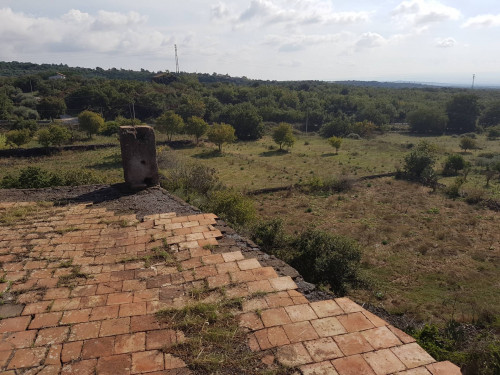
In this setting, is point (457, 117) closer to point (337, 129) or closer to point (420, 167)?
point (337, 129)

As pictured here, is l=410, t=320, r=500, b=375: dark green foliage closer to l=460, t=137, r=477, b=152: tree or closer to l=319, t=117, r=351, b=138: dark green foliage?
l=460, t=137, r=477, b=152: tree

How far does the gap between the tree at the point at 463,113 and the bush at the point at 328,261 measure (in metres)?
54.6

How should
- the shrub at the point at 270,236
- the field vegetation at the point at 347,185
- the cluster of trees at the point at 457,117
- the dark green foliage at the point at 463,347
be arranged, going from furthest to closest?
1. the cluster of trees at the point at 457,117
2. the shrub at the point at 270,236
3. the field vegetation at the point at 347,185
4. the dark green foliage at the point at 463,347

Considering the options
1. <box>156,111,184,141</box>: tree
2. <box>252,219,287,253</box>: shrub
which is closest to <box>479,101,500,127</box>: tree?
<box>156,111,184,141</box>: tree

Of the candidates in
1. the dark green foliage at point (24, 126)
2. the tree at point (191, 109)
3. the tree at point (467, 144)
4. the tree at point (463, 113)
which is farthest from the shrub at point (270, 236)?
the tree at point (463, 113)

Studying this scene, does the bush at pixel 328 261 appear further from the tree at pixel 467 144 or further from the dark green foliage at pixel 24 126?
the tree at pixel 467 144

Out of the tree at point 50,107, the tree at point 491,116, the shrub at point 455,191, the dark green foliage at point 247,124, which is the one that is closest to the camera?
the shrub at point 455,191

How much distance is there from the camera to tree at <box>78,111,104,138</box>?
112 ft

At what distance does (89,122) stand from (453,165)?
33995 millimetres

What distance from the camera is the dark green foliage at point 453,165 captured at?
27547mm

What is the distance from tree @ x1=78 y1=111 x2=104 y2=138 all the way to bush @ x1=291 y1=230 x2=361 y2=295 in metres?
30.5

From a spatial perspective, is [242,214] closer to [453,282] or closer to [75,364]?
[453,282]

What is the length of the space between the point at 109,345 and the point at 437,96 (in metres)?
99.5

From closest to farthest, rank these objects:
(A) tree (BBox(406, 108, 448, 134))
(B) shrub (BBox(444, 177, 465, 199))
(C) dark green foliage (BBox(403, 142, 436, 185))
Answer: (B) shrub (BBox(444, 177, 465, 199)) < (C) dark green foliage (BBox(403, 142, 436, 185)) < (A) tree (BBox(406, 108, 448, 134))
